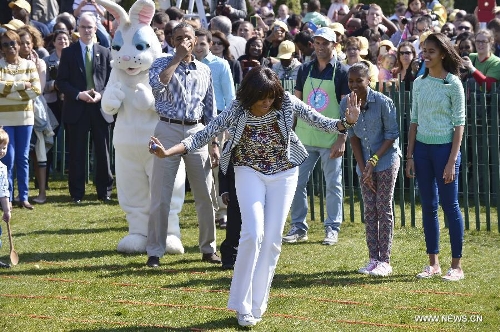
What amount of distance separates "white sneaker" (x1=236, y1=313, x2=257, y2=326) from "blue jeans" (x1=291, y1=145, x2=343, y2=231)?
393cm

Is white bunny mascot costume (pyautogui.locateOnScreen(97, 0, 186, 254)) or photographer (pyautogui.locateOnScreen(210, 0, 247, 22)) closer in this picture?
white bunny mascot costume (pyautogui.locateOnScreen(97, 0, 186, 254))

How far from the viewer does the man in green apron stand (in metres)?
11.4

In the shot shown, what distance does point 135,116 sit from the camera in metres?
11.1

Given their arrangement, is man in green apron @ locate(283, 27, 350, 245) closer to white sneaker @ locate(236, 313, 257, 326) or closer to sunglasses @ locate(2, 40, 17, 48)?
white sneaker @ locate(236, 313, 257, 326)

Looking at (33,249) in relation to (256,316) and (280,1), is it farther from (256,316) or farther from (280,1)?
(280,1)

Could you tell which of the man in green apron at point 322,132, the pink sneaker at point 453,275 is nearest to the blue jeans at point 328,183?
the man in green apron at point 322,132

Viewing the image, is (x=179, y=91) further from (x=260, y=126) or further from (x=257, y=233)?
(x=257, y=233)

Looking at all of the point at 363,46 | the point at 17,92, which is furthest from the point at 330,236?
the point at 363,46

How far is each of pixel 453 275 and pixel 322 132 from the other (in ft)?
8.60

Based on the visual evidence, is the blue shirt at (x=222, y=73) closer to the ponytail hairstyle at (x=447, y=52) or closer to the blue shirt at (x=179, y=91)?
the blue shirt at (x=179, y=91)

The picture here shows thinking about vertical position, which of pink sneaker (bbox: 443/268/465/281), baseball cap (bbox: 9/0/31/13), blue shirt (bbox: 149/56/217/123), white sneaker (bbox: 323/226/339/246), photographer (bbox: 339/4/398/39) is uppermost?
baseball cap (bbox: 9/0/31/13)

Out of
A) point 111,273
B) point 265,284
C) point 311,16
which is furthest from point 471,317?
point 311,16

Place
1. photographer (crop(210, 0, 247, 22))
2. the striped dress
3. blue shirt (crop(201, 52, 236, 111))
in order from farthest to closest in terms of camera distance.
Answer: photographer (crop(210, 0, 247, 22))
the striped dress
blue shirt (crop(201, 52, 236, 111))

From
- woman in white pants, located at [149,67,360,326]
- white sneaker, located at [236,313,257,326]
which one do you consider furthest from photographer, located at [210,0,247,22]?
white sneaker, located at [236,313,257,326]
